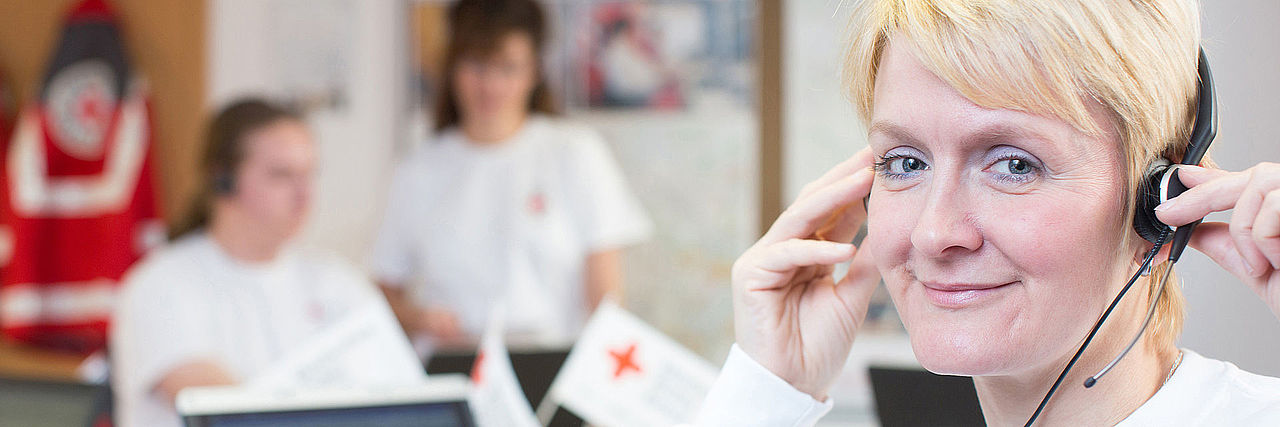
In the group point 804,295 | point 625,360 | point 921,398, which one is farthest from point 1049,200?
point 625,360

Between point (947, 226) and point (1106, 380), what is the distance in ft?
0.66

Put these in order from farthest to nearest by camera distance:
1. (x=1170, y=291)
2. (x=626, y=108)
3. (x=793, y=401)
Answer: (x=626, y=108)
(x=793, y=401)
(x=1170, y=291)

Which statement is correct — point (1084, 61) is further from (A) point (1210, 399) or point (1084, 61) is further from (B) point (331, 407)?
(B) point (331, 407)

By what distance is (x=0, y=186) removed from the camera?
362cm

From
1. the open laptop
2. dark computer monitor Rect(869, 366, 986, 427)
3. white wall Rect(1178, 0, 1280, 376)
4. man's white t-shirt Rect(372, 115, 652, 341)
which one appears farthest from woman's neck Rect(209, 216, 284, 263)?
white wall Rect(1178, 0, 1280, 376)

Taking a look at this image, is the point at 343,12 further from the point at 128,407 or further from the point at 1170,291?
the point at 1170,291

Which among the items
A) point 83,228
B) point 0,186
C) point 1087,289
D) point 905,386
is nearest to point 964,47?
point 1087,289

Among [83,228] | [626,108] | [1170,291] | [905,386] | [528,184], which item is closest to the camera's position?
[1170,291]

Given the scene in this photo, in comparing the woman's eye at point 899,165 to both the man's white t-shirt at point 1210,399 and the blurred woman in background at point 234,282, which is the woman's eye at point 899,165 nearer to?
the man's white t-shirt at point 1210,399

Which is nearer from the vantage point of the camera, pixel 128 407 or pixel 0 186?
pixel 128 407

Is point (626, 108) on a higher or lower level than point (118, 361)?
higher

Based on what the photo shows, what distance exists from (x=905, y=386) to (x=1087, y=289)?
0.48 metres

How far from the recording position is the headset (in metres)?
0.78

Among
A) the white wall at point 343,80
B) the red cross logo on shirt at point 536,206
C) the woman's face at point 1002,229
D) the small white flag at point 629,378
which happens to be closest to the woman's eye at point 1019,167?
the woman's face at point 1002,229
